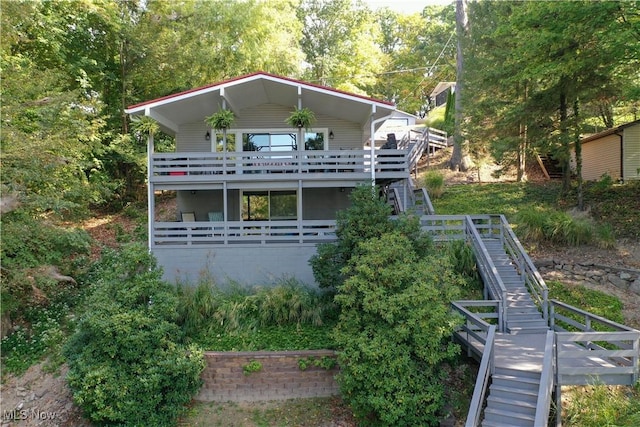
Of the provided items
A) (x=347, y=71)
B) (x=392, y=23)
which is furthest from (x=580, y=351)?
(x=392, y=23)

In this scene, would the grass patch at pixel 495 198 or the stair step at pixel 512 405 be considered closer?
the stair step at pixel 512 405

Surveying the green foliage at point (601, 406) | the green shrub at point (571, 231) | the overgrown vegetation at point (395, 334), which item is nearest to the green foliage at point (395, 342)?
the overgrown vegetation at point (395, 334)

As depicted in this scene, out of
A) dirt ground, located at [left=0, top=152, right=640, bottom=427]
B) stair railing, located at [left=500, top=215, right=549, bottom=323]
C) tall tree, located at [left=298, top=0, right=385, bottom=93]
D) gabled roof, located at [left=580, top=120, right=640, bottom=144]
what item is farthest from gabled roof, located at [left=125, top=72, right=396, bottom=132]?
tall tree, located at [left=298, top=0, right=385, bottom=93]

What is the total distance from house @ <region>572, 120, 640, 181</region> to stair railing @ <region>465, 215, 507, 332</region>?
1112cm

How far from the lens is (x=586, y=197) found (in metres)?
16.5

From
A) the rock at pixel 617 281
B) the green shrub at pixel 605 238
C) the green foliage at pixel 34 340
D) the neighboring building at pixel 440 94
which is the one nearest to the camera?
the green foliage at pixel 34 340

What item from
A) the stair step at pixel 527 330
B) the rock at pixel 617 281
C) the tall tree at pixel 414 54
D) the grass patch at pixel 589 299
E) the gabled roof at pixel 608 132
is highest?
the tall tree at pixel 414 54

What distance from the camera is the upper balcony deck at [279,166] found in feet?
39.3

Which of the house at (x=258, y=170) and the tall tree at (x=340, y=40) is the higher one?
the tall tree at (x=340, y=40)

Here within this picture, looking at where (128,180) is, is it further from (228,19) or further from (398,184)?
(398,184)

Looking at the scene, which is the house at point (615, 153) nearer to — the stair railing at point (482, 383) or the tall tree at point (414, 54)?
the stair railing at point (482, 383)

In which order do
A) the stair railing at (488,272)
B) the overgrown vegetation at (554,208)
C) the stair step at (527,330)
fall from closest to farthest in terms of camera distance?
the stair step at (527,330)
the stair railing at (488,272)
the overgrown vegetation at (554,208)

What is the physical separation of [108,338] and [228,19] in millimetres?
17385

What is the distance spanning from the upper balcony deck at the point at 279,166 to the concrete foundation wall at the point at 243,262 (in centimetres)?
212
